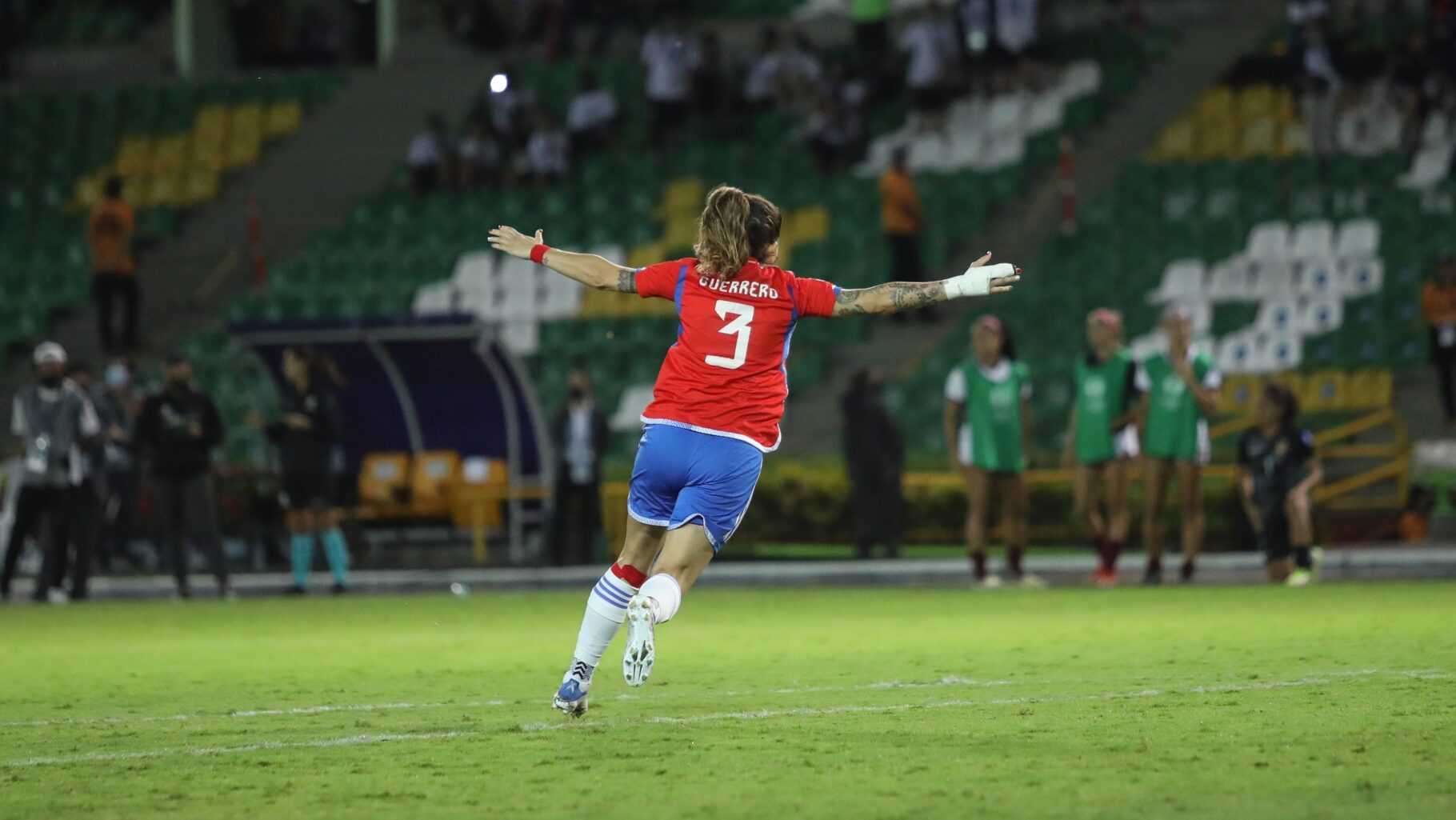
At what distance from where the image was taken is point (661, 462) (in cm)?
861

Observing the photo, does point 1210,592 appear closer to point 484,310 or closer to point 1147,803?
point 1147,803

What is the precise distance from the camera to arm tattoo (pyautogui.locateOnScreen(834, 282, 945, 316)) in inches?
345

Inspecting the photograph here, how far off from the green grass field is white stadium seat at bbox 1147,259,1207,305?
1173 cm

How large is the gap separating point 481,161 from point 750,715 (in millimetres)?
25460

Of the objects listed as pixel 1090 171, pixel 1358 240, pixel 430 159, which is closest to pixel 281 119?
pixel 430 159

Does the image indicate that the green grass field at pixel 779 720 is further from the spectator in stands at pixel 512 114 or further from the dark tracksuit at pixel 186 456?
the spectator in stands at pixel 512 114

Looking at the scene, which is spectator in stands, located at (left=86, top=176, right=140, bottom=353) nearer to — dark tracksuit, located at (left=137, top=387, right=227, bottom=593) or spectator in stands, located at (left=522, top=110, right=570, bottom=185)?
spectator in stands, located at (left=522, top=110, right=570, bottom=185)

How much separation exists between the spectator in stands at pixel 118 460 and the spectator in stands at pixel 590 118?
1025cm

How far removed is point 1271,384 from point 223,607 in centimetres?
874

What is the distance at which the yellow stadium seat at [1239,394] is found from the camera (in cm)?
2442

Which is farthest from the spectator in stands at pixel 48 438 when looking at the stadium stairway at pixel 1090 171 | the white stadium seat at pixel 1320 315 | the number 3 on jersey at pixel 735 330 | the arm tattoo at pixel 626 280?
the white stadium seat at pixel 1320 315

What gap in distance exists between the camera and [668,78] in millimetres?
32812

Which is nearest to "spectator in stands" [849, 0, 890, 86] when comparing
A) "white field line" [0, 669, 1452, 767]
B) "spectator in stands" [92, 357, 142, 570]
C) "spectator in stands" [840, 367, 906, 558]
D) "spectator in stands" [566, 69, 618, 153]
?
"spectator in stands" [566, 69, 618, 153]

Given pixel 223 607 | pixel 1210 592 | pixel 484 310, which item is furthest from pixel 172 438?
pixel 484 310
